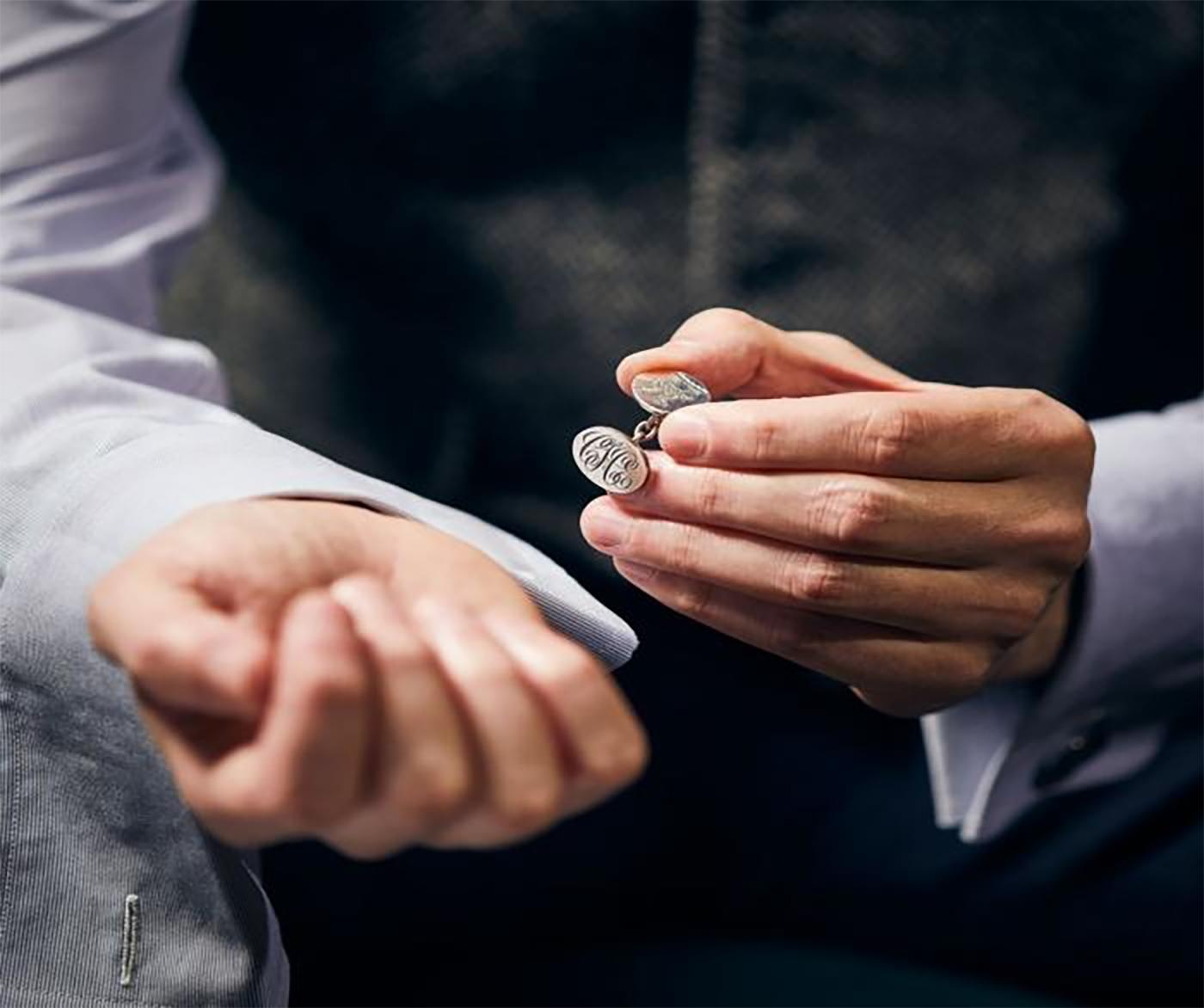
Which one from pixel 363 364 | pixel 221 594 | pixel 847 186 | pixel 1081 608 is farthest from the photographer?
pixel 363 364

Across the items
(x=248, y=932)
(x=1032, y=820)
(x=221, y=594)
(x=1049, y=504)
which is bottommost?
(x=1032, y=820)

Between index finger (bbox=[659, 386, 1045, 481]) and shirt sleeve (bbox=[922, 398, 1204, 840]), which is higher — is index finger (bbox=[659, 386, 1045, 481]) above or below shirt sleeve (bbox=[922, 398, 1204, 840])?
above

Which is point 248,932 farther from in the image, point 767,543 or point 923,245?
A: point 923,245

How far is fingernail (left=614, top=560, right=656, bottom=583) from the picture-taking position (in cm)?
60

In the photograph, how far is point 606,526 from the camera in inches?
23.1

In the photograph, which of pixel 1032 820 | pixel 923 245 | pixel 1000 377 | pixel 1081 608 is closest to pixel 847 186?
pixel 923 245

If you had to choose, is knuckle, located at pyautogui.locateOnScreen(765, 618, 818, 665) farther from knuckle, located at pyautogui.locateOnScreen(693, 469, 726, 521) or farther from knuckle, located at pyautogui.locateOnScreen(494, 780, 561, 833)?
knuckle, located at pyautogui.locateOnScreen(494, 780, 561, 833)

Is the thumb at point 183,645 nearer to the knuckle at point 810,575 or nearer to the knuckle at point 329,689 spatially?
the knuckle at point 329,689

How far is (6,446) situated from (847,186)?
58 centimetres

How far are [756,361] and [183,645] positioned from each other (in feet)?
1.06

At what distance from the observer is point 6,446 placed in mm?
602

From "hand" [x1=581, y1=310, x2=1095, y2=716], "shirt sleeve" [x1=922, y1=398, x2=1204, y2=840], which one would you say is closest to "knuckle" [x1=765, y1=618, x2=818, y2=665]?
"hand" [x1=581, y1=310, x2=1095, y2=716]

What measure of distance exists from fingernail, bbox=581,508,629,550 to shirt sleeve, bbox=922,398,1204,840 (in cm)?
30

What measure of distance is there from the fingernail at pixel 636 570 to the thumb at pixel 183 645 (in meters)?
0.22
